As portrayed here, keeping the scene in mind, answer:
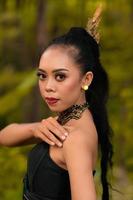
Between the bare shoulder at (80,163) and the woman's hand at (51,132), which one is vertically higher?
the woman's hand at (51,132)

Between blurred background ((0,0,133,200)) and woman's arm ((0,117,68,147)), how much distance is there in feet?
3.94

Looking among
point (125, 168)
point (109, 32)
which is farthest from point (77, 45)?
point (109, 32)

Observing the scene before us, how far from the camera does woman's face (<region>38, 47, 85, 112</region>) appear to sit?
8.31ft

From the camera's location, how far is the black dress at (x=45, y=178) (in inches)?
100

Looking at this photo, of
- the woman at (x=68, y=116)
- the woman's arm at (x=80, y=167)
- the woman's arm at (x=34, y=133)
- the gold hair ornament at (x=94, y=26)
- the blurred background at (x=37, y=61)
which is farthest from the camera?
the blurred background at (x=37, y=61)

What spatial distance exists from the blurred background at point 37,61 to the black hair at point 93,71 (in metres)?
1.48

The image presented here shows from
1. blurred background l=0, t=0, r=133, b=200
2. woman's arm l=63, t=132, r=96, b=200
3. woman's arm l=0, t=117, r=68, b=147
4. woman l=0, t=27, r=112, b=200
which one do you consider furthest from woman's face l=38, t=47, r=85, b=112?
blurred background l=0, t=0, r=133, b=200

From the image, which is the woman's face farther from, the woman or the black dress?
the black dress

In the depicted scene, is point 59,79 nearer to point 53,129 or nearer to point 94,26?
point 53,129

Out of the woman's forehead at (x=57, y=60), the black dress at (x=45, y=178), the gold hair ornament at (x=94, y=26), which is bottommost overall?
the black dress at (x=45, y=178)

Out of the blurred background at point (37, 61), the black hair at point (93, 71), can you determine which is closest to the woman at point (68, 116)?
the black hair at point (93, 71)

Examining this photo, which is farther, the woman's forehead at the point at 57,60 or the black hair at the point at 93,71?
the black hair at the point at 93,71

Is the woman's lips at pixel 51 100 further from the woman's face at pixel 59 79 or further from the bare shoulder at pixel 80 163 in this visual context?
the bare shoulder at pixel 80 163

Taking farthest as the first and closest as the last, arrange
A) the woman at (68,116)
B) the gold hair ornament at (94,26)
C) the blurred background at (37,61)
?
the blurred background at (37,61) → the gold hair ornament at (94,26) → the woman at (68,116)
